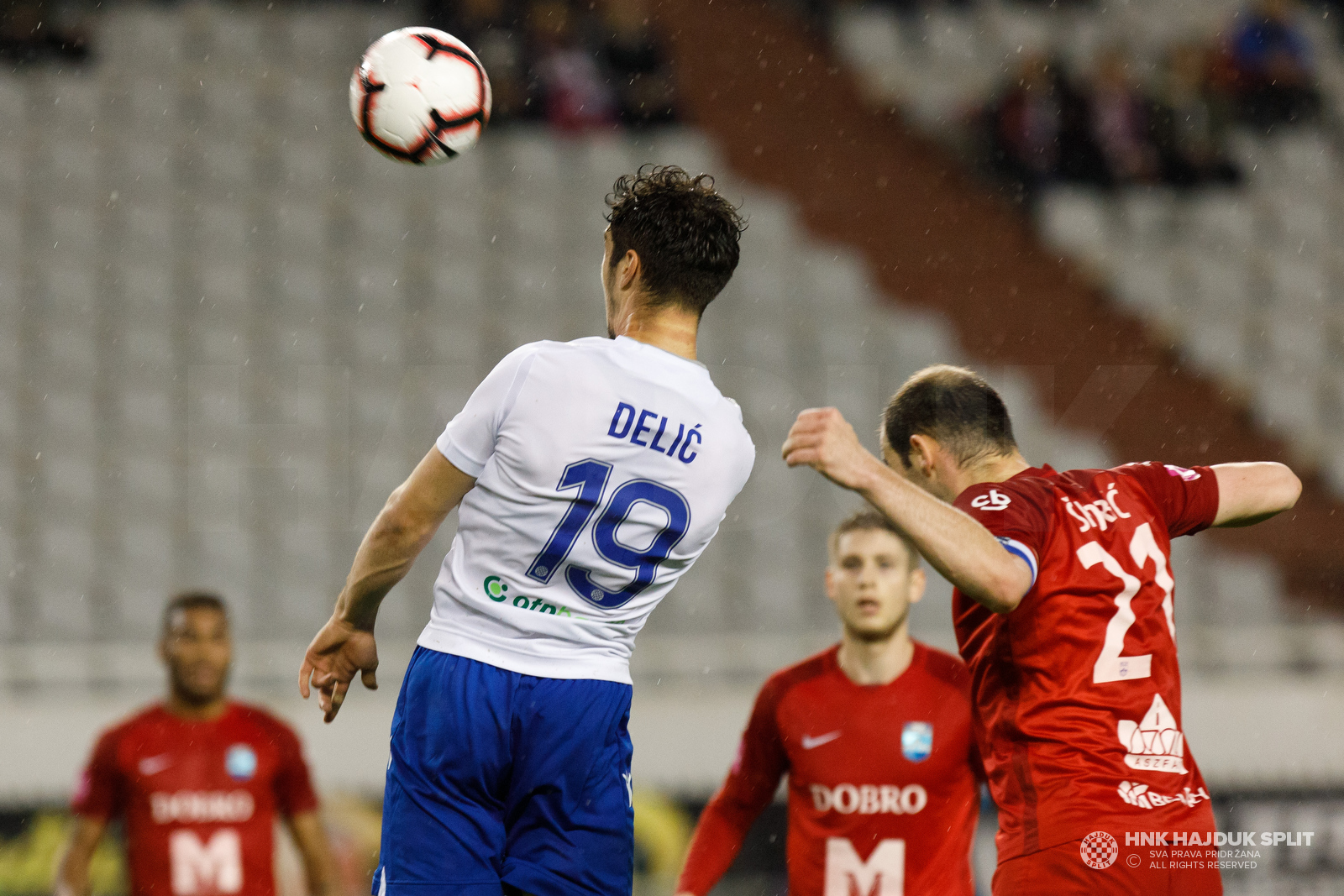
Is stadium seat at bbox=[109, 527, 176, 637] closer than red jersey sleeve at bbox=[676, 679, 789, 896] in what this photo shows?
No

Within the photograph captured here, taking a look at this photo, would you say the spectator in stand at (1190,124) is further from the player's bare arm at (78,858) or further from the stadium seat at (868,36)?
the player's bare arm at (78,858)

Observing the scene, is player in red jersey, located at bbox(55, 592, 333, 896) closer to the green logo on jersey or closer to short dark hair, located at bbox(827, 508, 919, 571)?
short dark hair, located at bbox(827, 508, 919, 571)

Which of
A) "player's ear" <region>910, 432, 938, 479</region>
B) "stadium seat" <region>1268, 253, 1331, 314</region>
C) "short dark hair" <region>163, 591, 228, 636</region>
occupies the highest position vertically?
"stadium seat" <region>1268, 253, 1331, 314</region>

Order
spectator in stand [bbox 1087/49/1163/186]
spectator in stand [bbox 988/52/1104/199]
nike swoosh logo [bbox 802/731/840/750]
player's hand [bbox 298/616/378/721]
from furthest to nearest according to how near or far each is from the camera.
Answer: spectator in stand [bbox 1087/49/1163/186] → spectator in stand [bbox 988/52/1104/199] → nike swoosh logo [bbox 802/731/840/750] → player's hand [bbox 298/616/378/721]

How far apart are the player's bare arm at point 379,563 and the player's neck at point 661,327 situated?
0.51 m

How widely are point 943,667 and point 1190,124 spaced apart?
8.26 metres

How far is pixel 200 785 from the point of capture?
20.9 ft

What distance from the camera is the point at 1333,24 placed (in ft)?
42.8

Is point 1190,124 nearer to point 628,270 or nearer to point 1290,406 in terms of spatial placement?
point 1290,406

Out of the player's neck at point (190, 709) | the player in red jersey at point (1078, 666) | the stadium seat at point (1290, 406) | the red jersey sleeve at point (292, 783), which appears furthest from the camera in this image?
the stadium seat at point (1290, 406)

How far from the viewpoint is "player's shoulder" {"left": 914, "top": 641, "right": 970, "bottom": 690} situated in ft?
17.4

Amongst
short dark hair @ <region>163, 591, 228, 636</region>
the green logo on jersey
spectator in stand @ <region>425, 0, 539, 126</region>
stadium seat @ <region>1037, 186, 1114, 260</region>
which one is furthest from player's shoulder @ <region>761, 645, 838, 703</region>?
stadium seat @ <region>1037, 186, 1114, 260</region>

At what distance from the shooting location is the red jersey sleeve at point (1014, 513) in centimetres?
343

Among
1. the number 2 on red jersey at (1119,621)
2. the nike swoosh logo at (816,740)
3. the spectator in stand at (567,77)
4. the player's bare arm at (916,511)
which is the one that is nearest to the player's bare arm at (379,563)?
the player's bare arm at (916,511)
